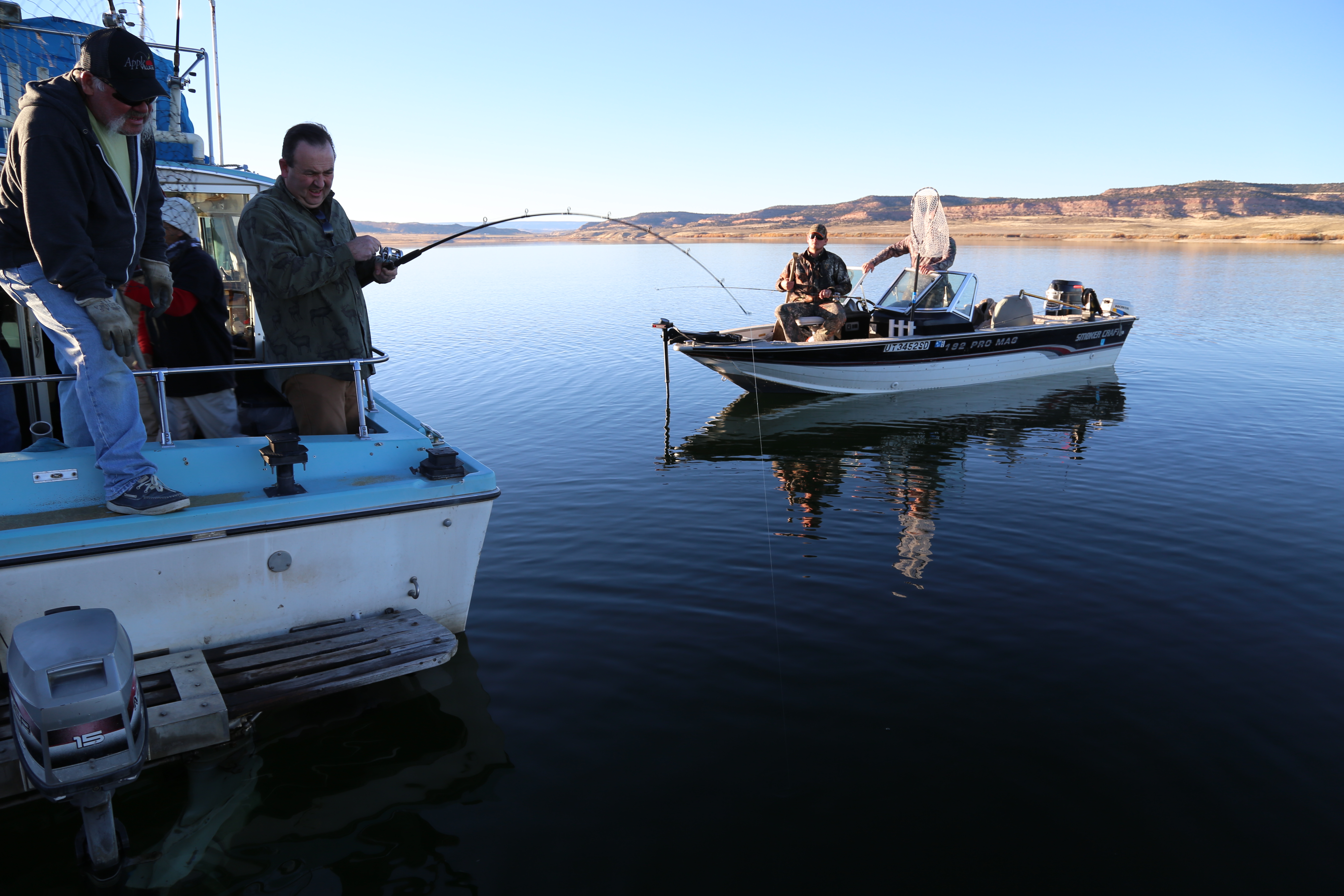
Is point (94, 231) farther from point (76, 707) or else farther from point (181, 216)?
point (76, 707)

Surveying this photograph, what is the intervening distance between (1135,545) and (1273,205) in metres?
196

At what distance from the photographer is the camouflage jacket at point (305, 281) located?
170 inches

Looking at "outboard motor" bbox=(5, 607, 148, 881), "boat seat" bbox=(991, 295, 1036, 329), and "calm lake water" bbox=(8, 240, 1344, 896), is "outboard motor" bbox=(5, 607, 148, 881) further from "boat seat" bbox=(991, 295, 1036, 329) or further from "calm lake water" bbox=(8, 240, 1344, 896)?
"boat seat" bbox=(991, 295, 1036, 329)

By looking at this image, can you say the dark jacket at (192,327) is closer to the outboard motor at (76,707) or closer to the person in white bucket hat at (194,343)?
the person in white bucket hat at (194,343)

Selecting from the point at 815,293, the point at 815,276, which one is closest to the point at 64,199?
the point at 815,276

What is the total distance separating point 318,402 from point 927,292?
1237cm

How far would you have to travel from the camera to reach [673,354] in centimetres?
2047

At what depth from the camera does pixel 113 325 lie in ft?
11.8

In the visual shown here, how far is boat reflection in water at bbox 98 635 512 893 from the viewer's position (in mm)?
3375

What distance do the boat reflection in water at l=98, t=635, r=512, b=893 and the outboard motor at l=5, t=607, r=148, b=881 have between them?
651 mm

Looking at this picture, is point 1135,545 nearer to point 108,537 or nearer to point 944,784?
point 944,784

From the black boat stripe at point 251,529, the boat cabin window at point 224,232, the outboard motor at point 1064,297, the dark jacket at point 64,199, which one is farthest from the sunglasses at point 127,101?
the outboard motor at point 1064,297

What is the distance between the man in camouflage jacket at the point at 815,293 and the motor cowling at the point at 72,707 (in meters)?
12.3

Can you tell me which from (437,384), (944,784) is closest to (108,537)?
(944,784)
